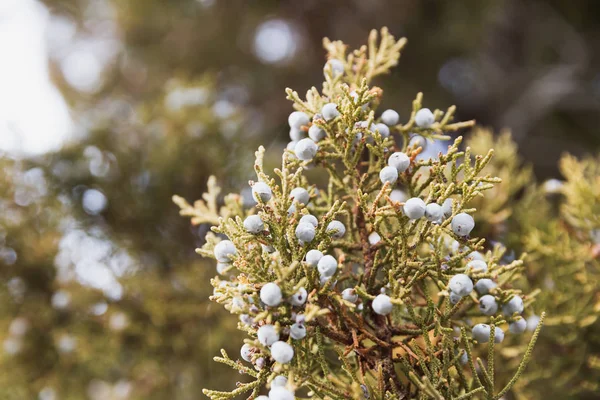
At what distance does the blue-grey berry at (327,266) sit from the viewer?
0.71m

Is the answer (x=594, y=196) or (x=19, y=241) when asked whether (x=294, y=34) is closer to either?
(x=19, y=241)

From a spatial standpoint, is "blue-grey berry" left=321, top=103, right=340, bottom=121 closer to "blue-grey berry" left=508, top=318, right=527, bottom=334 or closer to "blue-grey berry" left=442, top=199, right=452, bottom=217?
"blue-grey berry" left=442, top=199, right=452, bottom=217

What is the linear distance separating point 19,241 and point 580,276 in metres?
2.17

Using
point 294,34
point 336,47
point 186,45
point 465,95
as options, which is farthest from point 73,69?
point 336,47

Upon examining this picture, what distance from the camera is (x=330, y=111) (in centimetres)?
86

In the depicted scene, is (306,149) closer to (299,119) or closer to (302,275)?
(299,119)

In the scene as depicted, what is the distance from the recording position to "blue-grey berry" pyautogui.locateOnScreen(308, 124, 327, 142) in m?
0.88

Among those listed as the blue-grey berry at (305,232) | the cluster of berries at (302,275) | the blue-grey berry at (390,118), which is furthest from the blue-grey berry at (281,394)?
the blue-grey berry at (390,118)

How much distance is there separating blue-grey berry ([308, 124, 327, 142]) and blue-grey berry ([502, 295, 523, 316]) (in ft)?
1.66

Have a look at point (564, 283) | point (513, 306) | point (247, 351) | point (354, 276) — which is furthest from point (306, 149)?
point (564, 283)

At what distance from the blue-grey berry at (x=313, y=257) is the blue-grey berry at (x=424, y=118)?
0.41m

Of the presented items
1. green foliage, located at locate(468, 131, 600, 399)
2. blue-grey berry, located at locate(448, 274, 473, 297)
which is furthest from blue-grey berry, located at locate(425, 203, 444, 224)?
green foliage, located at locate(468, 131, 600, 399)

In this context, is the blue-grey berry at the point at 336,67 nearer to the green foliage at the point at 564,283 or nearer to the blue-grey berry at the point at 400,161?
the blue-grey berry at the point at 400,161

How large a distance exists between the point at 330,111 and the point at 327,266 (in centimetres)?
32
